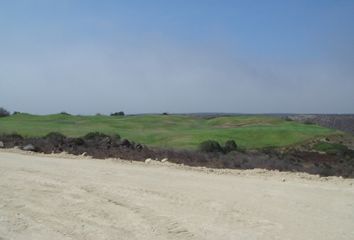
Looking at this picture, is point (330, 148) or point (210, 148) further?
point (330, 148)

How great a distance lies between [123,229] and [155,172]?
26.5ft

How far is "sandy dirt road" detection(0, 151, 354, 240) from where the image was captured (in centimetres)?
1010

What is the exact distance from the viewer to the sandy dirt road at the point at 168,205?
10102 millimetres

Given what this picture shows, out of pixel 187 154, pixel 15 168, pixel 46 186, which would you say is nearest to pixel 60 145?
pixel 187 154

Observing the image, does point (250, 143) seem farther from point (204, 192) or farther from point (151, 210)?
point (151, 210)

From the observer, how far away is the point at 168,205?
40.4ft

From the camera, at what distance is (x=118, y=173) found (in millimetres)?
17594

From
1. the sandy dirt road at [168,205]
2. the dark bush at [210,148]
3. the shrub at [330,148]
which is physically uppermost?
the dark bush at [210,148]

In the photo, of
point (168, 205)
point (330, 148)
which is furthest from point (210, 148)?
point (168, 205)

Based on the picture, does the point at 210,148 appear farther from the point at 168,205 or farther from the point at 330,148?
the point at 168,205

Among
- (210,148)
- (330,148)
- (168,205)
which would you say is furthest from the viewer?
(330,148)

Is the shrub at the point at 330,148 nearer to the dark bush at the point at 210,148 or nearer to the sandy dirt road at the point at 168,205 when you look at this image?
Answer: the dark bush at the point at 210,148

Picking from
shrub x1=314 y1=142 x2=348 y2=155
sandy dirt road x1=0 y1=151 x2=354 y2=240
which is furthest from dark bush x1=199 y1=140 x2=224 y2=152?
sandy dirt road x1=0 y1=151 x2=354 y2=240

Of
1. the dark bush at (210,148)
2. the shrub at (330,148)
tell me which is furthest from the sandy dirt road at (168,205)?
the shrub at (330,148)
